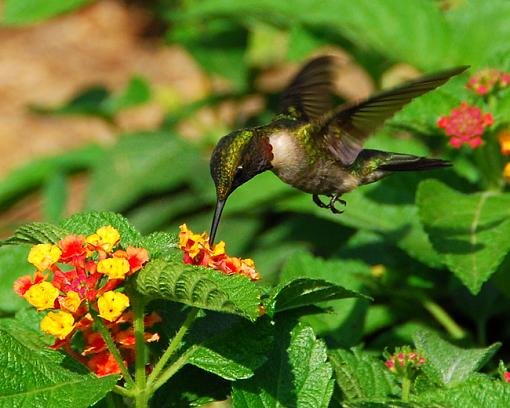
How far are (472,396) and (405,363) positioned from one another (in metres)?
0.21

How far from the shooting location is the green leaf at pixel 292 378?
197cm

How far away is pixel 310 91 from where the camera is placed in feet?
8.66

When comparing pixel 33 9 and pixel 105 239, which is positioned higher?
pixel 105 239

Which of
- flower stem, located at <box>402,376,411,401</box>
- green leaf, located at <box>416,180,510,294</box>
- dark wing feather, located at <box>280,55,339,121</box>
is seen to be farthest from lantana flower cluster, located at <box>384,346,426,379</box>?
dark wing feather, located at <box>280,55,339,121</box>


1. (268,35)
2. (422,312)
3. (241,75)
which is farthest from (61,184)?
(422,312)

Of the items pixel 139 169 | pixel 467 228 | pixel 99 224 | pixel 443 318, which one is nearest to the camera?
pixel 99 224

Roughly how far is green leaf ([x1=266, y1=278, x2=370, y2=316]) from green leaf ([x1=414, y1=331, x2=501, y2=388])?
0.76ft

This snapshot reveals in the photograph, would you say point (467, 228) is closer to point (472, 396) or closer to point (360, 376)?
point (360, 376)

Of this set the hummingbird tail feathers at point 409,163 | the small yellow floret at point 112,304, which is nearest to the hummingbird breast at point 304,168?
the hummingbird tail feathers at point 409,163

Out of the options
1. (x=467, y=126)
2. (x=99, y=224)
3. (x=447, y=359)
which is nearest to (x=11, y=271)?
(x=99, y=224)

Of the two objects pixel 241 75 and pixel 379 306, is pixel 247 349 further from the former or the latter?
pixel 241 75

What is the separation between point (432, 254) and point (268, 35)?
3.12 meters

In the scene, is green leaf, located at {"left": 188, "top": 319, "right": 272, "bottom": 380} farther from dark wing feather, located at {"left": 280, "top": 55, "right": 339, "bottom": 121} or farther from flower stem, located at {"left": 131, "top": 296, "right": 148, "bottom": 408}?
dark wing feather, located at {"left": 280, "top": 55, "right": 339, "bottom": 121}

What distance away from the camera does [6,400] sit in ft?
5.90
